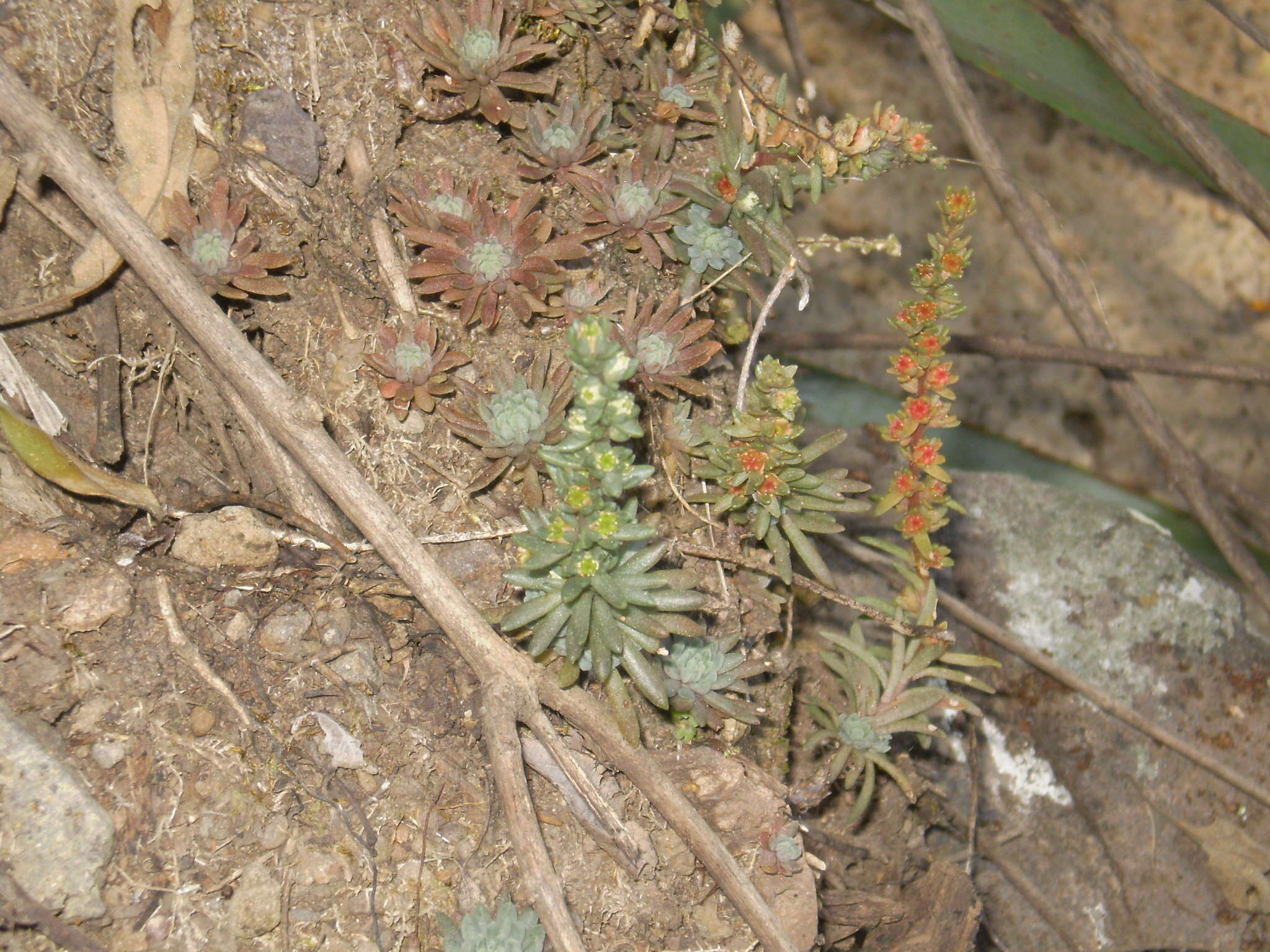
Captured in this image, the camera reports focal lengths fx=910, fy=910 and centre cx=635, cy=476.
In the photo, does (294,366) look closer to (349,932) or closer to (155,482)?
(155,482)

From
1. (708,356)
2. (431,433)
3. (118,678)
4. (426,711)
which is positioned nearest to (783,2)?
(708,356)

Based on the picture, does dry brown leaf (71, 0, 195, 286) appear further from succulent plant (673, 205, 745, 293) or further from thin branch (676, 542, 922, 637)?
thin branch (676, 542, 922, 637)

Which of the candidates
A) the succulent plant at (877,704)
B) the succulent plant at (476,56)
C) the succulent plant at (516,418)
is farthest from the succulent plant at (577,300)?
the succulent plant at (877,704)

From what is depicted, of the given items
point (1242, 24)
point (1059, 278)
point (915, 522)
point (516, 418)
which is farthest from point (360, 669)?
point (1242, 24)

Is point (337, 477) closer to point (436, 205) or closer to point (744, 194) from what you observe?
point (436, 205)

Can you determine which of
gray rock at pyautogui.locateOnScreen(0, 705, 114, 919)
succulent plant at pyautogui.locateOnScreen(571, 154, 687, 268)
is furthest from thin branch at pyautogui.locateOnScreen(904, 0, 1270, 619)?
gray rock at pyautogui.locateOnScreen(0, 705, 114, 919)
